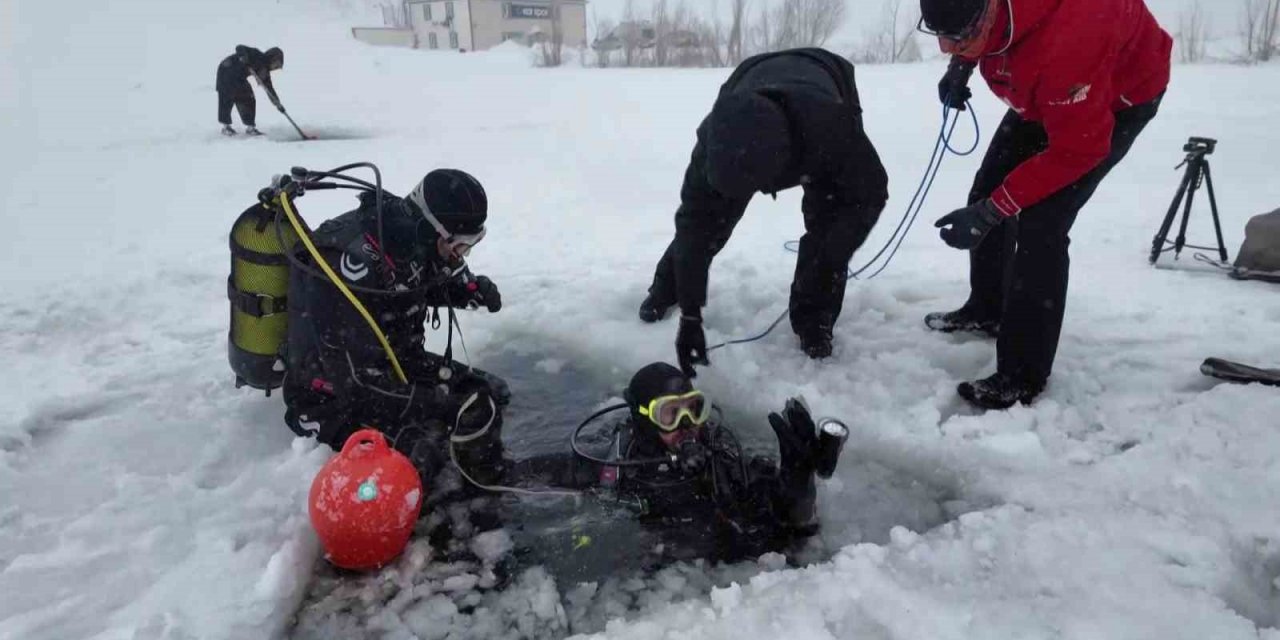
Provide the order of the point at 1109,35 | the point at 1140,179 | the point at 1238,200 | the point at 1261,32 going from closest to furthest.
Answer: the point at 1109,35, the point at 1238,200, the point at 1140,179, the point at 1261,32

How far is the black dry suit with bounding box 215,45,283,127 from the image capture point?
12.0 metres

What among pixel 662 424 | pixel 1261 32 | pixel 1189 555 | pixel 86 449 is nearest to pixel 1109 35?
pixel 1189 555

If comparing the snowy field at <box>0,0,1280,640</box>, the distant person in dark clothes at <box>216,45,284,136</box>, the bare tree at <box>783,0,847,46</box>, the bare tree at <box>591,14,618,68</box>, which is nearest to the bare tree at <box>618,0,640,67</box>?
the bare tree at <box>591,14,618,68</box>

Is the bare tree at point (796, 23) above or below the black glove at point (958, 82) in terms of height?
above

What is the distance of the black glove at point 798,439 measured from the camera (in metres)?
2.51

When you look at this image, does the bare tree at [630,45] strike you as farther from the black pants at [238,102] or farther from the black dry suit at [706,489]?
the black dry suit at [706,489]

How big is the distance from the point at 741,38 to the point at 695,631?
32680 millimetres

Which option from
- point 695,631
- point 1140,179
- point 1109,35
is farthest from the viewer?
point 1140,179

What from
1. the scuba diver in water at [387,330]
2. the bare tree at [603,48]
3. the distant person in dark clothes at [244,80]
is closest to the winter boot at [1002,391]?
the scuba diver in water at [387,330]

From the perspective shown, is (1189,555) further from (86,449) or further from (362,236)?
(86,449)

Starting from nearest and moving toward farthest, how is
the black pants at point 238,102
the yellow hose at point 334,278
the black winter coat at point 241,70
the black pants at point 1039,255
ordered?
the yellow hose at point 334,278 < the black pants at point 1039,255 < the black winter coat at point 241,70 < the black pants at point 238,102

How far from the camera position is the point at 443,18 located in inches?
1849

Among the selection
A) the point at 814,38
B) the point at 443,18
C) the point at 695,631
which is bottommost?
the point at 695,631

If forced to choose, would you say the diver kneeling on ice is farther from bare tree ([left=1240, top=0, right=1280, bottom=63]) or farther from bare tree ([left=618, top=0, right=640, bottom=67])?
bare tree ([left=618, top=0, right=640, bottom=67])
